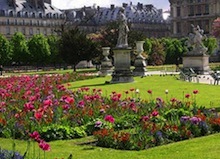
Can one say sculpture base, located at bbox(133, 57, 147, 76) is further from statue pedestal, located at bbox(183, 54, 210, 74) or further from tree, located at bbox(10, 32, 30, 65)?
tree, located at bbox(10, 32, 30, 65)

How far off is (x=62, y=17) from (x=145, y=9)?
40178 millimetres

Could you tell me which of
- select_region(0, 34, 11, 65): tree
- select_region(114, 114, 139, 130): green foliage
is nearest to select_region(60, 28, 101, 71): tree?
select_region(0, 34, 11, 65): tree

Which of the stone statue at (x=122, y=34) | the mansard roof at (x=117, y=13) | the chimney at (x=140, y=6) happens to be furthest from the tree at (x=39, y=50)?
the chimney at (x=140, y=6)

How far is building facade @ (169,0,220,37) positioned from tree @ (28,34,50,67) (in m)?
55.3

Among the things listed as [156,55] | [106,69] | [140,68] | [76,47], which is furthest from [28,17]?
[140,68]

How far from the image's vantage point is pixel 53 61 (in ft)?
327

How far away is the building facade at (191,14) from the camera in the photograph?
142000mm

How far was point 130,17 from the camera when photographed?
166m

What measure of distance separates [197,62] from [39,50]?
4940 centimetres

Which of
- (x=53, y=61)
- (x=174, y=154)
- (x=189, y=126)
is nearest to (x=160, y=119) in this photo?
(x=189, y=126)

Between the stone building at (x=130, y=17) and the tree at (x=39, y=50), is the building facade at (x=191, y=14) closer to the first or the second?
the stone building at (x=130, y=17)

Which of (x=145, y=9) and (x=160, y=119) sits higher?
(x=145, y=9)

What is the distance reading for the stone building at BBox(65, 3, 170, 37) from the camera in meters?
158

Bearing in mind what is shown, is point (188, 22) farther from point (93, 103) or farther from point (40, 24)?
point (93, 103)
